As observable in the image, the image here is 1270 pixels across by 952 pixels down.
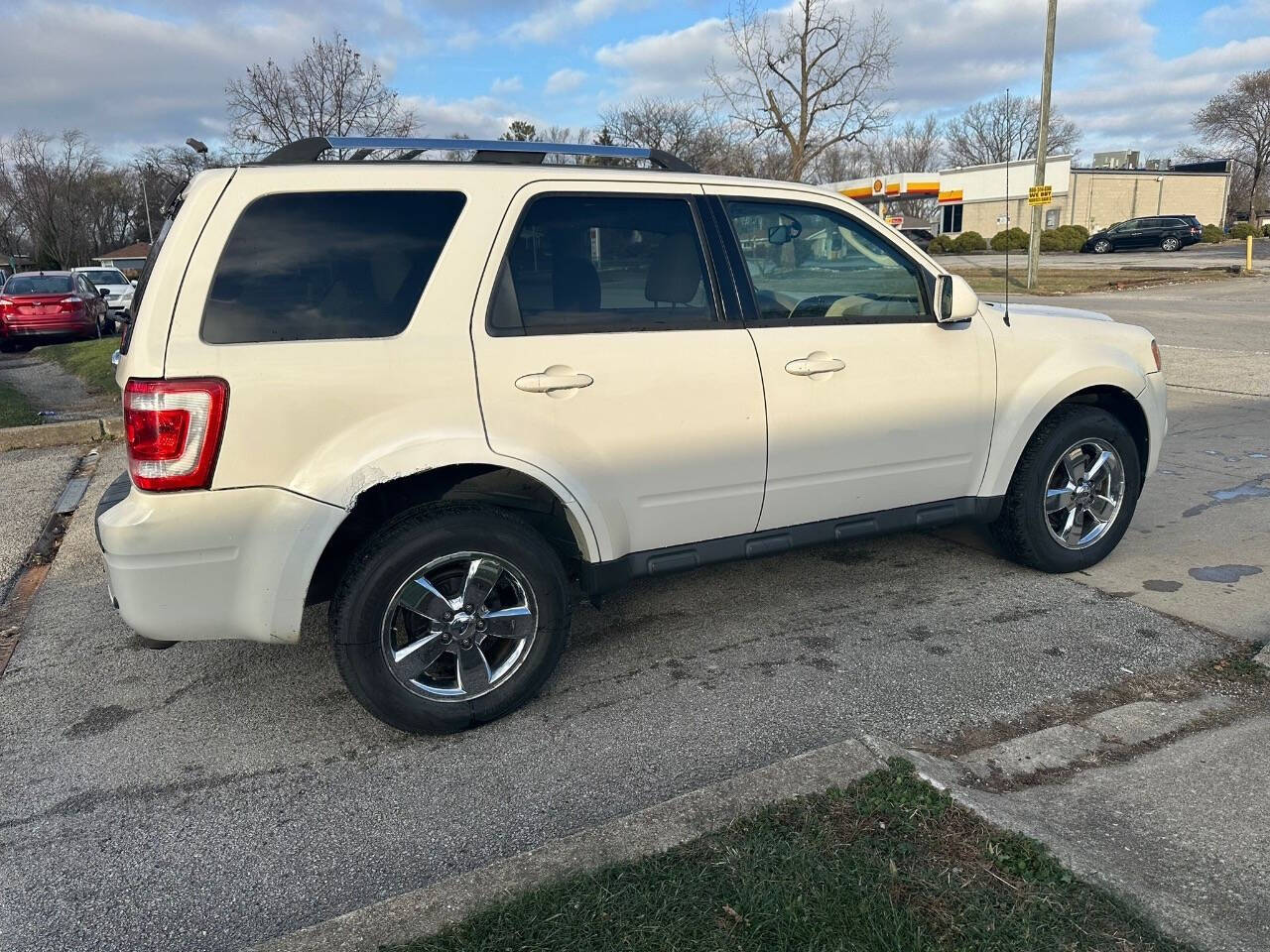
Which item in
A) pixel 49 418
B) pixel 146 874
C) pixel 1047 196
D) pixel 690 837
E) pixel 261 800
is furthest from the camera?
pixel 1047 196

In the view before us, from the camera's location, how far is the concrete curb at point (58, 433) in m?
8.34

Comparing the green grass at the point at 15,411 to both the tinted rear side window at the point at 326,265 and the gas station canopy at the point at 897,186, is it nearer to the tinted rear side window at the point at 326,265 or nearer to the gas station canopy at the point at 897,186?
the tinted rear side window at the point at 326,265

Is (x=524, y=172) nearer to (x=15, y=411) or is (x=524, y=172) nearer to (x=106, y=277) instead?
(x=15, y=411)

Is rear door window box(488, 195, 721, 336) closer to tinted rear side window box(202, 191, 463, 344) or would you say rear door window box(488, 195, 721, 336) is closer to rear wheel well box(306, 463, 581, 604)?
tinted rear side window box(202, 191, 463, 344)

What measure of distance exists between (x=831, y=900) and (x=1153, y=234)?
4733 centimetres

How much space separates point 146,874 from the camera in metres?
2.63

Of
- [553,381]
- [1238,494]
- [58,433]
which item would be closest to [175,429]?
[553,381]

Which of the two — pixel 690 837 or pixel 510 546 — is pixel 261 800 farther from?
pixel 690 837

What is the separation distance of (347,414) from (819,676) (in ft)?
6.64

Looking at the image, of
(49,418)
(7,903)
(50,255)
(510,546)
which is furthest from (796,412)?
(50,255)

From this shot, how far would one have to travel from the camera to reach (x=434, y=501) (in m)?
3.32

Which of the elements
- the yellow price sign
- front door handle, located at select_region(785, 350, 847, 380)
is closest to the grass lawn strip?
the yellow price sign

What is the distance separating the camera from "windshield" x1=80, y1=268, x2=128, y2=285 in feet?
90.0

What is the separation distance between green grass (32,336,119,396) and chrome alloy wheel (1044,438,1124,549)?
32.3 ft
